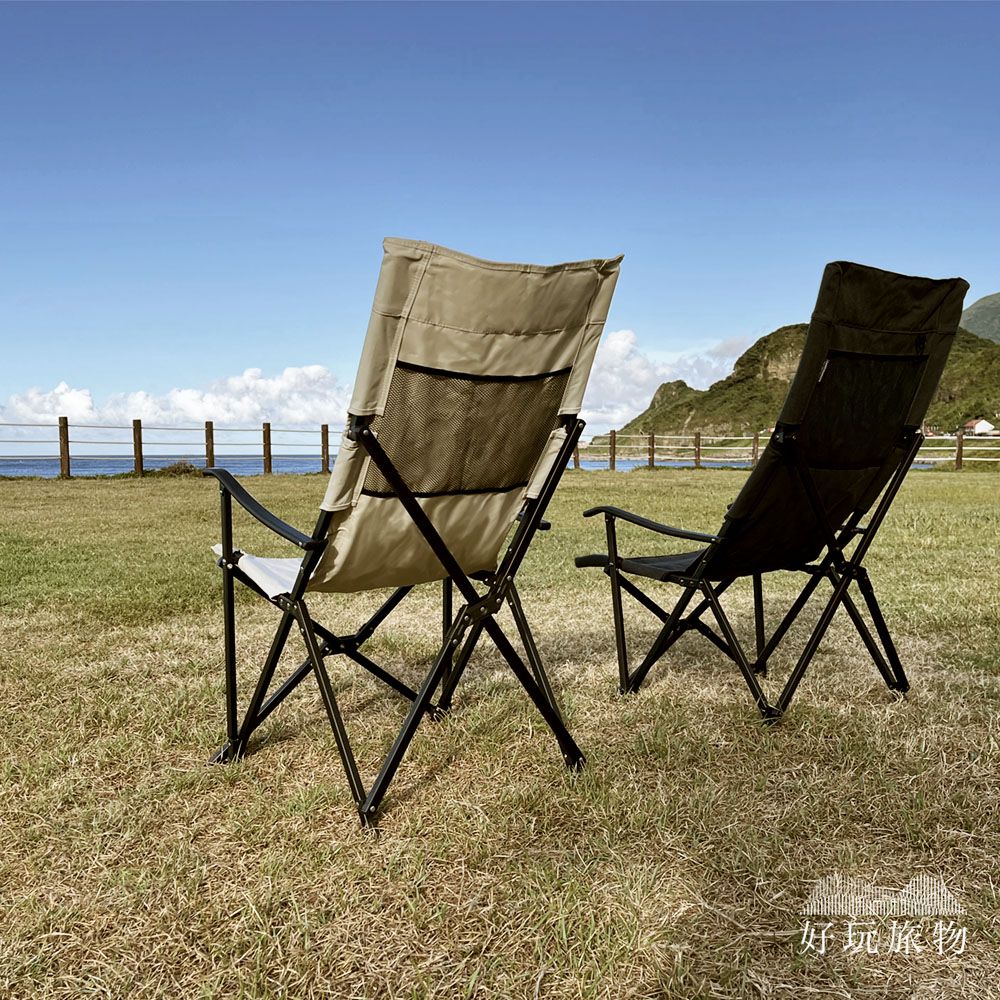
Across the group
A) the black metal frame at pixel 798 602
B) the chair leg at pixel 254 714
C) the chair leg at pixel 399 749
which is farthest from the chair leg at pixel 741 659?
the chair leg at pixel 254 714

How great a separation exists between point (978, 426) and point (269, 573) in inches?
1727

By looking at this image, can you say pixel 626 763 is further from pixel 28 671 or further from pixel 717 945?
pixel 28 671

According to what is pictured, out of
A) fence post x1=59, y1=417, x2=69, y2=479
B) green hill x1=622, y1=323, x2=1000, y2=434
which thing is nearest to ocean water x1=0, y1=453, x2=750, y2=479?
fence post x1=59, y1=417, x2=69, y2=479

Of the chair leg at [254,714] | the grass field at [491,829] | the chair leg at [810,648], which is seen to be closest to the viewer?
the grass field at [491,829]

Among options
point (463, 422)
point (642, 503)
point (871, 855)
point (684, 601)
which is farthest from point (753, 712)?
point (642, 503)

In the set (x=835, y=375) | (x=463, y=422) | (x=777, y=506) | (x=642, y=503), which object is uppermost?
(x=835, y=375)

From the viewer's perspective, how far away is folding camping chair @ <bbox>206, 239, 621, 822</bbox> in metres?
1.70

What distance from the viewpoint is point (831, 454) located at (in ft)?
7.88

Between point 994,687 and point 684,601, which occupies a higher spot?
point 684,601

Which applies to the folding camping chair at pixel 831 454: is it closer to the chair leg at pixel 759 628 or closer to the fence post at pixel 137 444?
the chair leg at pixel 759 628

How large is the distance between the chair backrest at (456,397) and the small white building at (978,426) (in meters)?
41.1

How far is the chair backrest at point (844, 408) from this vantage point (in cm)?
220

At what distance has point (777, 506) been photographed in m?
2.35

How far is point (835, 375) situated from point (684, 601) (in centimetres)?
76
